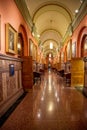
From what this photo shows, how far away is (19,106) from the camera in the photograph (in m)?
4.75

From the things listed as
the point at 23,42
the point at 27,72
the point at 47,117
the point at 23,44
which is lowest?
the point at 47,117

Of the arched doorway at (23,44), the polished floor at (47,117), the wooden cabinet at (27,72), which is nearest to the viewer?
the polished floor at (47,117)

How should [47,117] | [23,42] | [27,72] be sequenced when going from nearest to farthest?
1. [47,117]
2. [27,72]
3. [23,42]

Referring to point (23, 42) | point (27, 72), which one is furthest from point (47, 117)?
point (23, 42)

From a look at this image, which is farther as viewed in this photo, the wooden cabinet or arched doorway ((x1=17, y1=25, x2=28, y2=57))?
arched doorway ((x1=17, y1=25, x2=28, y2=57))

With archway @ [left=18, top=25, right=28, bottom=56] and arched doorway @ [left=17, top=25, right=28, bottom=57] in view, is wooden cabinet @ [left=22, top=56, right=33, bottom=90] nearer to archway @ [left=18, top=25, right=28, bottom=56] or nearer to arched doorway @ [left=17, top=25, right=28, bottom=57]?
arched doorway @ [left=17, top=25, right=28, bottom=57]

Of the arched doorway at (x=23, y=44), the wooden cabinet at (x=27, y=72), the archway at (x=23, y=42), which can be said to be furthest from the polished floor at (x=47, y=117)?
the archway at (x=23, y=42)

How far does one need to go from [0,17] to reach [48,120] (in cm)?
335

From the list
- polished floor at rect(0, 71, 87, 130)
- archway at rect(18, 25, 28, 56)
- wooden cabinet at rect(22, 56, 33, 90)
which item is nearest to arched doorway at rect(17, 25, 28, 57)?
archway at rect(18, 25, 28, 56)

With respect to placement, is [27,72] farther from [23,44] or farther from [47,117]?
[47,117]

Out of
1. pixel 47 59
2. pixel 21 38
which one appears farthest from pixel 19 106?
pixel 47 59

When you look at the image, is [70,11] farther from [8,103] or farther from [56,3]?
[8,103]

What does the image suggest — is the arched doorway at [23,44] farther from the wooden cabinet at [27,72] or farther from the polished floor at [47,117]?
the polished floor at [47,117]

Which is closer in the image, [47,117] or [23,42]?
[47,117]
